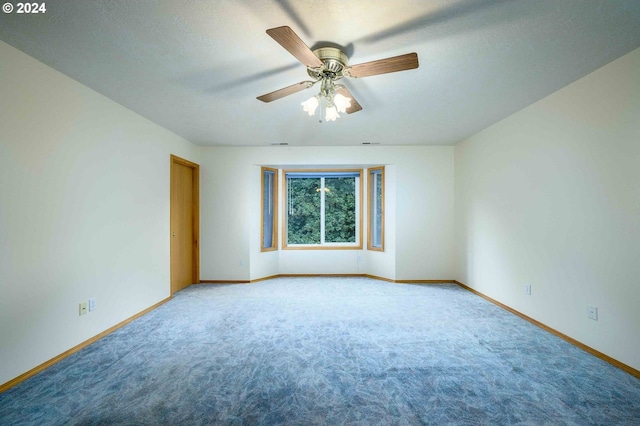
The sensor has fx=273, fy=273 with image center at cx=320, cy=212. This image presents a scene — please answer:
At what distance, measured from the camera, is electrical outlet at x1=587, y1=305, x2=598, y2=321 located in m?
Result: 2.41

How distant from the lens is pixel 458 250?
15.7ft

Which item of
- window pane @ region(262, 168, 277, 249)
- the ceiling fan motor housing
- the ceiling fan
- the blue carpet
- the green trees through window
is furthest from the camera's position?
the green trees through window

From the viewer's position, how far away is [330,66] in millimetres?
2006

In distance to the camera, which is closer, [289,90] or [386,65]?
[386,65]

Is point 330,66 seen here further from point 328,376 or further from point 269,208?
point 269,208

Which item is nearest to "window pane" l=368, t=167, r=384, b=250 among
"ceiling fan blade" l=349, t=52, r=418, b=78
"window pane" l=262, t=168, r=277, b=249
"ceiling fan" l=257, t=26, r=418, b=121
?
"window pane" l=262, t=168, r=277, b=249

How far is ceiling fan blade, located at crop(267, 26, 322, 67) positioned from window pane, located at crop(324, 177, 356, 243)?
3.84 meters

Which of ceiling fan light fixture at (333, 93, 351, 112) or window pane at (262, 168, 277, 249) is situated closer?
ceiling fan light fixture at (333, 93, 351, 112)

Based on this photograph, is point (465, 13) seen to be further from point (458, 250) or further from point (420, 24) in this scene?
point (458, 250)

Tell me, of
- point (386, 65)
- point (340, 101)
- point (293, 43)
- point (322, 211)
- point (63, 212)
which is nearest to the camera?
point (293, 43)

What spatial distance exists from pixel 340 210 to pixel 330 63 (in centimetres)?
382

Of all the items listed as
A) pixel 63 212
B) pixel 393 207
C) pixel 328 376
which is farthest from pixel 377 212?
pixel 63 212

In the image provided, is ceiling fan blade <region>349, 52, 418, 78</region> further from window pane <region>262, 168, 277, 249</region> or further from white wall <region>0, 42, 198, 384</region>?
window pane <region>262, 168, 277, 249</region>

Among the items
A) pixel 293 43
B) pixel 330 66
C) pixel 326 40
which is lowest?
pixel 293 43
